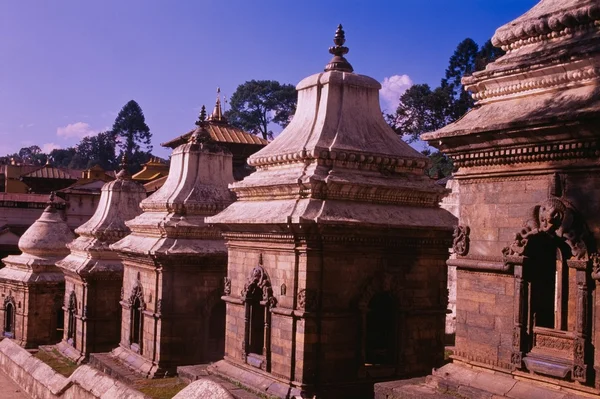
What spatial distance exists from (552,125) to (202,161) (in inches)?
422

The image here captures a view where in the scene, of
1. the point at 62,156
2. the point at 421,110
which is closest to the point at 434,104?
the point at 421,110

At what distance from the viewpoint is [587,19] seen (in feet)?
25.8

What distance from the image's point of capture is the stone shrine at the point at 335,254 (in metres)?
11.3

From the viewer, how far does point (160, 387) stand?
549 inches

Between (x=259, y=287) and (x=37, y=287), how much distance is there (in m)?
14.0

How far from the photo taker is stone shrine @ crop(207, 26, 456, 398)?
11258 millimetres

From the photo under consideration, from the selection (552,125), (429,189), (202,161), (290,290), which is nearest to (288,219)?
(290,290)

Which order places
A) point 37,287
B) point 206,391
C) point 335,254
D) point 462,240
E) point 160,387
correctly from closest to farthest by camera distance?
point 462,240, point 206,391, point 335,254, point 160,387, point 37,287

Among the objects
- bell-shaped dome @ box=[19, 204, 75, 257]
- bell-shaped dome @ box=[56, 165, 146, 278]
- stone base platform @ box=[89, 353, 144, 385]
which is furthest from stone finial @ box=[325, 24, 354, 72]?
bell-shaped dome @ box=[19, 204, 75, 257]

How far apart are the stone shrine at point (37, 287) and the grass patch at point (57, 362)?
188 centimetres

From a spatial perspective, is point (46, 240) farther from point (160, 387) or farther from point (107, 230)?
point (160, 387)

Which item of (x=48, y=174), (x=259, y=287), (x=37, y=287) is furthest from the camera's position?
(x=48, y=174)

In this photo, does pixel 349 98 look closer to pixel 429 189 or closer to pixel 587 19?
pixel 429 189

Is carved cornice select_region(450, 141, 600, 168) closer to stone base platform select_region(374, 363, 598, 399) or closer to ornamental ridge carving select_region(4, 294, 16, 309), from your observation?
stone base platform select_region(374, 363, 598, 399)
